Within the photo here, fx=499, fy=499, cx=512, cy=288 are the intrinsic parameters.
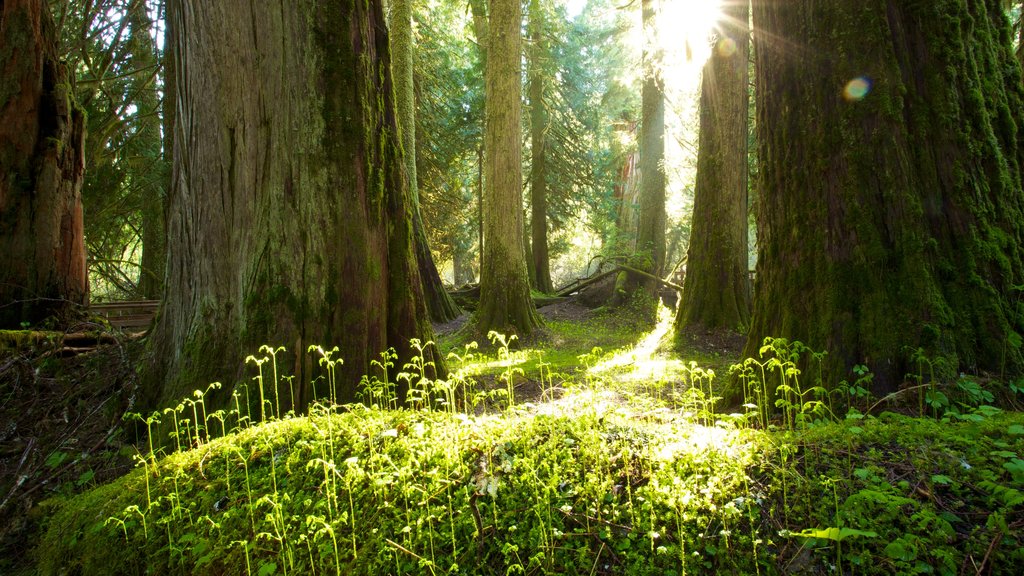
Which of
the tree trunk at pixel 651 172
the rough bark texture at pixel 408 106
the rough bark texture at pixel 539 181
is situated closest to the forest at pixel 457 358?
the rough bark texture at pixel 408 106

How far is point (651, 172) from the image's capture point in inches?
516

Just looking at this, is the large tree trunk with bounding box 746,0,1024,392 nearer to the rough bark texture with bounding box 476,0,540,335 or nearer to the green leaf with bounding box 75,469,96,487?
the green leaf with bounding box 75,469,96,487

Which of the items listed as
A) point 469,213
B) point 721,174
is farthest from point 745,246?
point 469,213

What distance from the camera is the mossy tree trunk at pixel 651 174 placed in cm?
1214

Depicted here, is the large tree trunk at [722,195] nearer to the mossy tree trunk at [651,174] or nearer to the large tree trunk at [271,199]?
the mossy tree trunk at [651,174]

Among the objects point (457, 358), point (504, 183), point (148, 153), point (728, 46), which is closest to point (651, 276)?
point (504, 183)

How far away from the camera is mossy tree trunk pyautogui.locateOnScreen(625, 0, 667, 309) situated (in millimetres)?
12141

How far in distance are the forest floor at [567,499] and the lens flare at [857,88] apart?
1767 mm

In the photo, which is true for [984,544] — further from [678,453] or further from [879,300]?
[879,300]

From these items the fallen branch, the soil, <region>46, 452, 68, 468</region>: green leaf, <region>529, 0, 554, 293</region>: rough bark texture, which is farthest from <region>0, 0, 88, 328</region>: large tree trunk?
<region>529, 0, 554, 293</region>: rough bark texture

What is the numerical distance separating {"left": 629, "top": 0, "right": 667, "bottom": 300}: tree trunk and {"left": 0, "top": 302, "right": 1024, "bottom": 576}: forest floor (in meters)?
10.1

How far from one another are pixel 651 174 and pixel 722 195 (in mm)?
5059

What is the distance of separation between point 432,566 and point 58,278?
246 inches

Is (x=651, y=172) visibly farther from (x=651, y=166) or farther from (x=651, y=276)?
(x=651, y=276)
